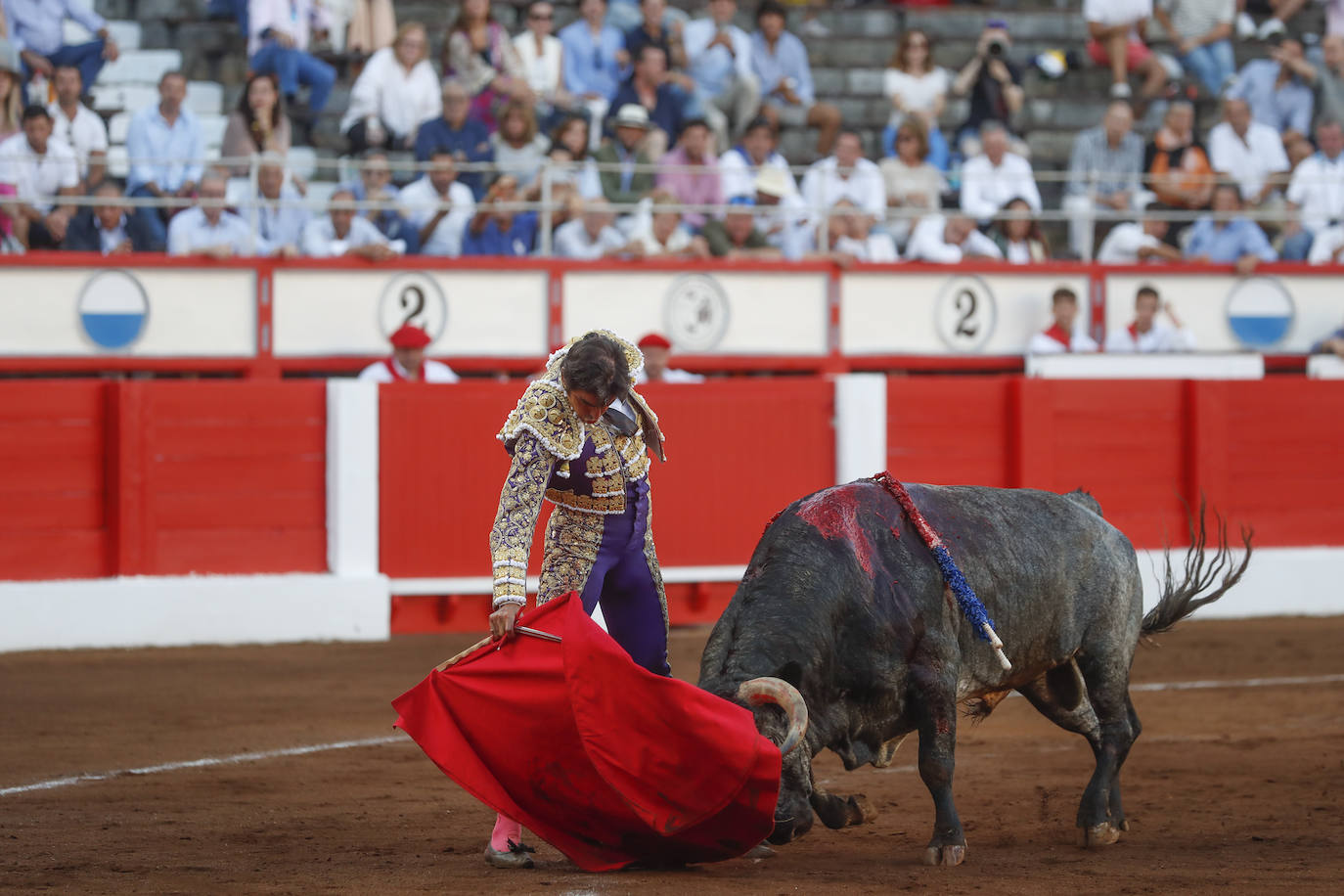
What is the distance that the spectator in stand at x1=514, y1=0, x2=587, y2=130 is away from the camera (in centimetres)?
1167

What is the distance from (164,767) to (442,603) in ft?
12.1

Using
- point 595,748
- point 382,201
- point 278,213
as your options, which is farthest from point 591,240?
point 595,748

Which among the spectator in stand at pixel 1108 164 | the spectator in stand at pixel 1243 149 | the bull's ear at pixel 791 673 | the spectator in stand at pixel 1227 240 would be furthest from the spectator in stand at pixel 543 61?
the bull's ear at pixel 791 673

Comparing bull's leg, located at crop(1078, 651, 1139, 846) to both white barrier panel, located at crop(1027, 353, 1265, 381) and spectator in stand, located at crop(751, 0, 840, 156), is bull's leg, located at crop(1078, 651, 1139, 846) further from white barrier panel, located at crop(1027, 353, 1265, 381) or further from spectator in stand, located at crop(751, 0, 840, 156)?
spectator in stand, located at crop(751, 0, 840, 156)

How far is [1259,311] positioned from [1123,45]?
2.92 metres

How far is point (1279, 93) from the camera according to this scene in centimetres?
1337

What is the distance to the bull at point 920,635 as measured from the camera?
13.9 ft

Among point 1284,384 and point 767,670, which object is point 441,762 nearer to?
point 767,670

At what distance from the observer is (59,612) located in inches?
343

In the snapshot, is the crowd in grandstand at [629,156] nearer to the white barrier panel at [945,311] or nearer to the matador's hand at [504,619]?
the white barrier panel at [945,311]

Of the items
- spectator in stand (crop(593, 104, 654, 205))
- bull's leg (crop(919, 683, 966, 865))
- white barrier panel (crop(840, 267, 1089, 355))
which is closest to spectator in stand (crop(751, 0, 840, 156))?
spectator in stand (crop(593, 104, 654, 205))

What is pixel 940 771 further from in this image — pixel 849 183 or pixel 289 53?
pixel 289 53

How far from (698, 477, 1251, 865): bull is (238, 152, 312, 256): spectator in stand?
252 inches

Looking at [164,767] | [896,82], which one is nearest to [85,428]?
[164,767]
